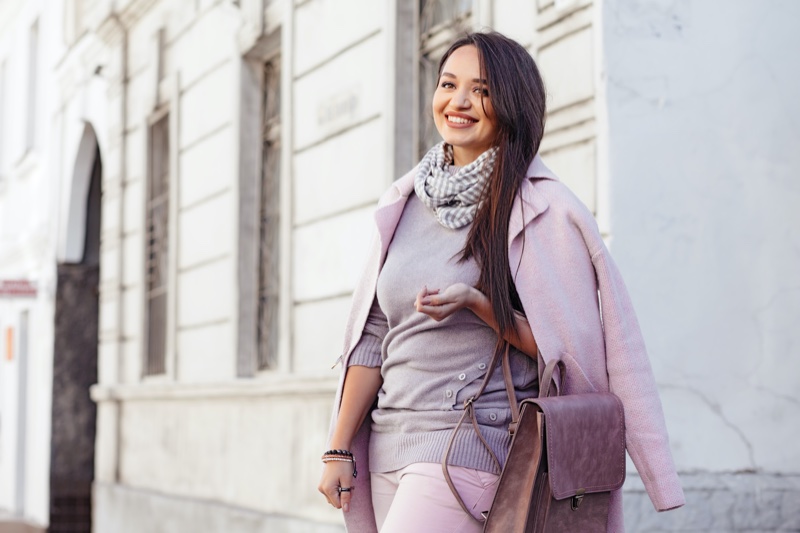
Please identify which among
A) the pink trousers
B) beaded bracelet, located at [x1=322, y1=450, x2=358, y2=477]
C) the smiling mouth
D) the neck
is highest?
the smiling mouth

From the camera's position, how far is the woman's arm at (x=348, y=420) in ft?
10.4

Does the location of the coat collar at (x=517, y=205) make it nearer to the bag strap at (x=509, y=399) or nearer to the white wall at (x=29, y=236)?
the bag strap at (x=509, y=399)

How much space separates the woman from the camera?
114 inches

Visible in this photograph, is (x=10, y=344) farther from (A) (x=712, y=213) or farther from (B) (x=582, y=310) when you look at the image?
(B) (x=582, y=310)

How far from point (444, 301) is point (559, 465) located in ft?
1.38

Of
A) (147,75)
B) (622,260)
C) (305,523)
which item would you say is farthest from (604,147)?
(147,75)

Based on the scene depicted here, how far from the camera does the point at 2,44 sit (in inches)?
709

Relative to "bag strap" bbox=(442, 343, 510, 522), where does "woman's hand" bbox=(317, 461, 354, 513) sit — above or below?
below

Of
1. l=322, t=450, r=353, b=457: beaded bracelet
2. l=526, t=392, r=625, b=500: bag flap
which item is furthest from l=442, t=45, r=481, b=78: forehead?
l=322, t=450, r=353, b=457: beaded bracelet

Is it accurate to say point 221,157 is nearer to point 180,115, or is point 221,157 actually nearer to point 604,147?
point 180,115

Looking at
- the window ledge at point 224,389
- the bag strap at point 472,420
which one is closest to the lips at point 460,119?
the bag strap at point 472,420

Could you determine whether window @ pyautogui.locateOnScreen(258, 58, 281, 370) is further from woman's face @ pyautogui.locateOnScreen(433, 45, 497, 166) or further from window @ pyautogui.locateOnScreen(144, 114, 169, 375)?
woman's face @ pyautogui.locateOnScreen(433, 45, 497, 166)

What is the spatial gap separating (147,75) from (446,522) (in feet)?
30.0

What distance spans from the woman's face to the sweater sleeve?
43 cm
